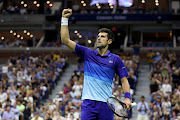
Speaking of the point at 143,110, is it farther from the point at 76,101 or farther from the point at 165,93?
the point at 76,101

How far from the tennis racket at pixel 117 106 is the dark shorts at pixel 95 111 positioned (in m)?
0.23

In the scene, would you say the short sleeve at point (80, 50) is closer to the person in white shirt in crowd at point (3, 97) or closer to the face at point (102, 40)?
the face at point (102, 40)

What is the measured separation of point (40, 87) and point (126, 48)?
10713mm

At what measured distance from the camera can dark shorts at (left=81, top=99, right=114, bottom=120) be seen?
581 cm

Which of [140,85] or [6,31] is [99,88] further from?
[6,31]

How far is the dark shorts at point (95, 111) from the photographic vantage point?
5.81m

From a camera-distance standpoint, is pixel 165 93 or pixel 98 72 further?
pixel 165 93

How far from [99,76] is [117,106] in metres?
0.57

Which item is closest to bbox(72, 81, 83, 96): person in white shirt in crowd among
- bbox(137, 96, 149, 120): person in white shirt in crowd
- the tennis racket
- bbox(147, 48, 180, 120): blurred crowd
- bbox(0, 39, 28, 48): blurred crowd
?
bbox(147, 48, 180, 120): blurred crowd

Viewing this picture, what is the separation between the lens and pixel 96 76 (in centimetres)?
595

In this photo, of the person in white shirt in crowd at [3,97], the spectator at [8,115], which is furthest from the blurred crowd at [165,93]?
the person in white shirt in crowd at [3,97]

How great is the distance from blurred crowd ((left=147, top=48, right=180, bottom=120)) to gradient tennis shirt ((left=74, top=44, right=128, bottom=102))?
932cm

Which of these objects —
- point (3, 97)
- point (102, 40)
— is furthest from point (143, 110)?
point (102, 40)

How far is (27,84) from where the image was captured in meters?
21.2
